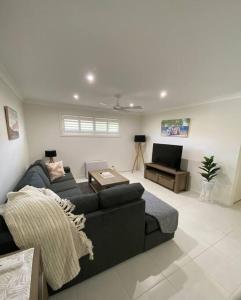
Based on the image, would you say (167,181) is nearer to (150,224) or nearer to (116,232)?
(150,224)

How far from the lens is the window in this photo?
4.35 m

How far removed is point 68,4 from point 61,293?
2.52 m

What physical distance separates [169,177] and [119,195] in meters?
2.69

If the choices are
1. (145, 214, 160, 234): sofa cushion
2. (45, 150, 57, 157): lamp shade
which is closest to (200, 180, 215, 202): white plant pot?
(145, 214, 160, 234): sofa cushion

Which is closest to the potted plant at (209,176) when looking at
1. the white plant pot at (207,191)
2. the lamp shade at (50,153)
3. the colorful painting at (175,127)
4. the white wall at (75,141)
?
the white plant pot at (207,191)

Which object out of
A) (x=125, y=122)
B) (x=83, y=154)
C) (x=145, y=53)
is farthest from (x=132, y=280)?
Result: (x=125, y=122)

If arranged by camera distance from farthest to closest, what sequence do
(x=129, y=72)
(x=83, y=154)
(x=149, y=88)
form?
1. (x=83, y=154)
2. (x=149, y=88)
3. (x=129, y=72)

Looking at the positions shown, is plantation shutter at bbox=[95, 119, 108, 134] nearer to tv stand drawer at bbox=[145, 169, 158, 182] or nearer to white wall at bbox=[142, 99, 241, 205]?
tv stand drawer at bbox=[145, 169, 158, 182]

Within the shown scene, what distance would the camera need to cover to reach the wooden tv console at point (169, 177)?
11.7 feet

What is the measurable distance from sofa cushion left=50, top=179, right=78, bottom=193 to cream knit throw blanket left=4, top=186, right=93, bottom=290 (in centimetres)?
145

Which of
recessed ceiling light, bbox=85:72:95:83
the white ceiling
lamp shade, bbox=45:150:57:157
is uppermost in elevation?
the white ceiling

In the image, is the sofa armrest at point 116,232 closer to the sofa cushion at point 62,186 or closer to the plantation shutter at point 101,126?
the sofa cushion at point 62,186

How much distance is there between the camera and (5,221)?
1076 millimetres

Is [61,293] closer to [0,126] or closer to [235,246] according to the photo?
[0,126]
